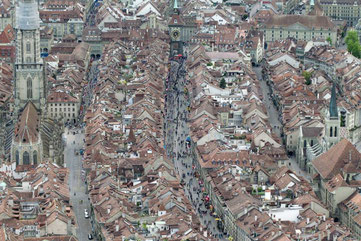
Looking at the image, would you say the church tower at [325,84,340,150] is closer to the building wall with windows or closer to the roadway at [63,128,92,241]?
the roadway at [63,128,92,241]

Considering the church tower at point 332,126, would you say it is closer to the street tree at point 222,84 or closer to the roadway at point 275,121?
the roadway at point 275,121

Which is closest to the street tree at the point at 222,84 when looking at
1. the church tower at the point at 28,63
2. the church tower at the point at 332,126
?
the church tower at the point at 28,63

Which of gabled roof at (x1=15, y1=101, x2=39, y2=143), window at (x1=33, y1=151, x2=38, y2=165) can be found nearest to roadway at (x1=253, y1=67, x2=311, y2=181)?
window at (x1=33, y1=151, x2=38, y2=165)

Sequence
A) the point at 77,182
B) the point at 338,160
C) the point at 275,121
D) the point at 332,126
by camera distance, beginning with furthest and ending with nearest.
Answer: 1. the point at 275,121
2. the point at 332,126
3. the point at 77,182
4. the point at 338,160

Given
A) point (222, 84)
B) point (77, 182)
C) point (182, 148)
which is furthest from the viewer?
point (222, 84)

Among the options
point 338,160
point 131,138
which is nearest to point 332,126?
point 338,160

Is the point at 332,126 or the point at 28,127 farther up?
the point at 332,126

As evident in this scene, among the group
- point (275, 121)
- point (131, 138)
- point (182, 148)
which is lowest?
point (182, 148)

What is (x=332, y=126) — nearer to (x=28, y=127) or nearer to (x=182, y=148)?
(x=182, y=148)
